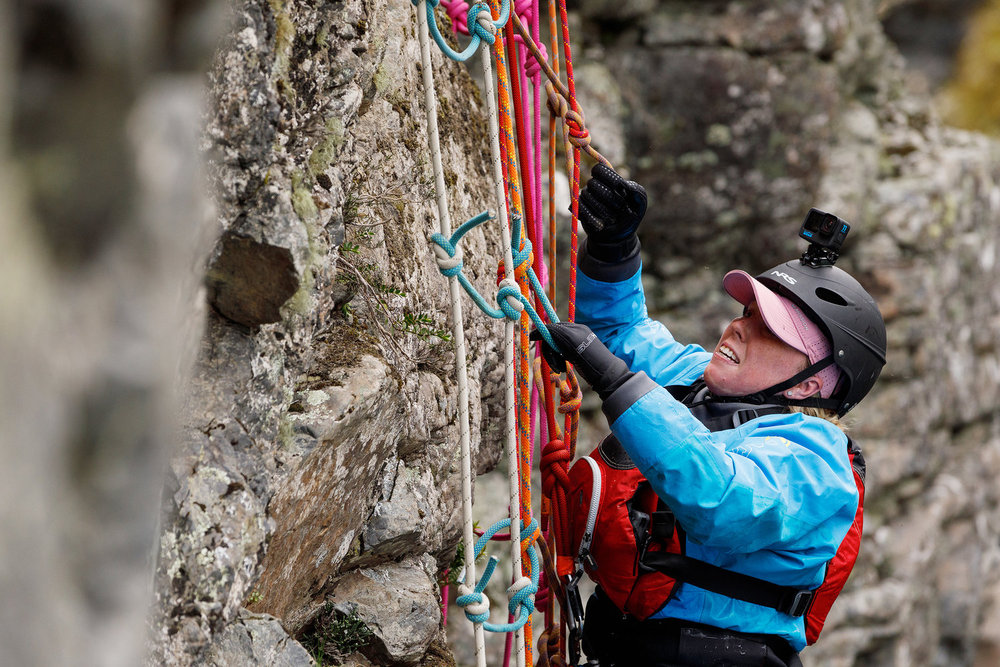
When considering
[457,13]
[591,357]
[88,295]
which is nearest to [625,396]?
[591,357]

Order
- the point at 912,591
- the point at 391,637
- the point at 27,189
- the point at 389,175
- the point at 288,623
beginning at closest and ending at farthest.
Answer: the point at 27,189 < the point at 288,623 < the point at 391,637 < the point at 389,175 < the point at 912,591

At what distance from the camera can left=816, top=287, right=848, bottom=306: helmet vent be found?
2.98 metres

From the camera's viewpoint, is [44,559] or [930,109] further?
[930,109]

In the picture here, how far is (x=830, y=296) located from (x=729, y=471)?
99 centimetres

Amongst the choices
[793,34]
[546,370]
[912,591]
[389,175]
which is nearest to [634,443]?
[546,370]

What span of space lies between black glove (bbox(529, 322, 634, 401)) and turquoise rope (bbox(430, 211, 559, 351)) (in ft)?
0.17

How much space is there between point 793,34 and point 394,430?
24.6 ft

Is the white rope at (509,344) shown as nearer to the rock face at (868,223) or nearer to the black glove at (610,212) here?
the black glove at (610,212)

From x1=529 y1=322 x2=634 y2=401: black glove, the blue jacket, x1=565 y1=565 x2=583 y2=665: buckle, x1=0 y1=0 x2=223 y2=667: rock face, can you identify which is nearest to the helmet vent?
the blue jacket

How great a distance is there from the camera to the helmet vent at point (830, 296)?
2.98 metres

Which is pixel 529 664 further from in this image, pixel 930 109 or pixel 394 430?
pixel 930 109

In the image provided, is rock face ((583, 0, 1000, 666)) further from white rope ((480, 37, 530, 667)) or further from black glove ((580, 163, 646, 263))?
white rope ((480, 37, 530, 667))

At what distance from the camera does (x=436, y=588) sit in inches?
124

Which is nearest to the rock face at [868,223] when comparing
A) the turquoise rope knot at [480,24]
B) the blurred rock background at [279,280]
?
the blurred rock background at [279,280]
